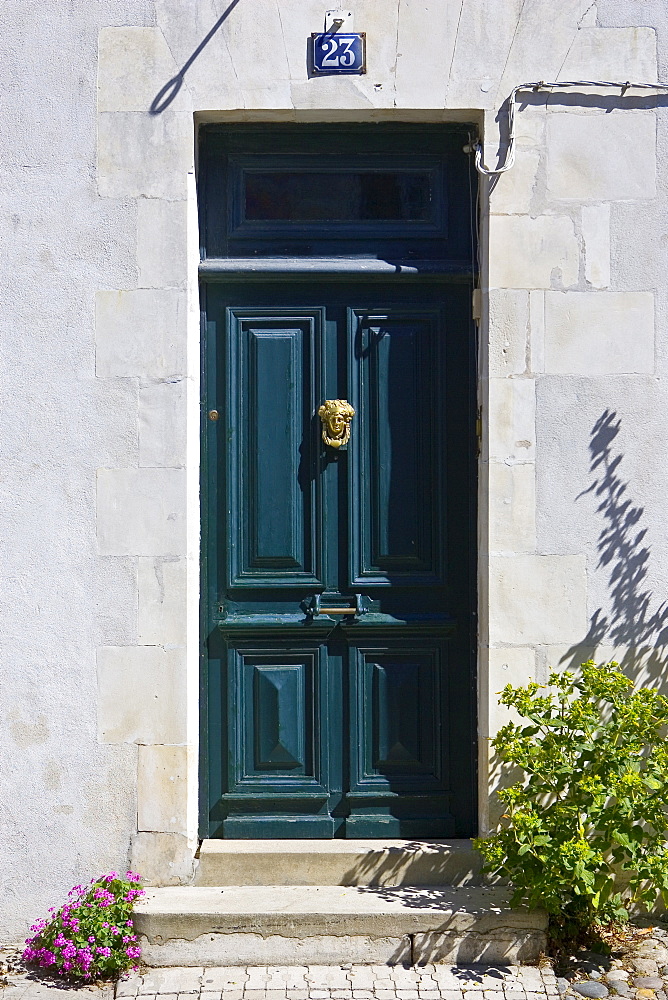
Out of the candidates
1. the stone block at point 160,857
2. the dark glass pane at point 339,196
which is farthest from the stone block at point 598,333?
the stone block at point 160,857

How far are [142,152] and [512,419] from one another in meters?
1.89

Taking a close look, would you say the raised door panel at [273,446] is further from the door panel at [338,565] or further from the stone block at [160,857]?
the stone block at [160,857]

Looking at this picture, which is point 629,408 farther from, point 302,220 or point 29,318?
point 29,318

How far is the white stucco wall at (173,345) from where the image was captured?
400cm

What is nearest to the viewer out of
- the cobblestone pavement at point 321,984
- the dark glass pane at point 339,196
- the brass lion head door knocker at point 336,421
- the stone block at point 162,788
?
the cobblestone pavement at point 321,984

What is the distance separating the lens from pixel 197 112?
159 inches

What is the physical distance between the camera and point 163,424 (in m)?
4.03

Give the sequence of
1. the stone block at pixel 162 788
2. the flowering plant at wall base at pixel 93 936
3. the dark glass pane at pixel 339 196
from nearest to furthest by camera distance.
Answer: the flowering plant at wall base at pixel 93 936
the stone block at pixel 162 788
the dark glass pane at pixel 339 196

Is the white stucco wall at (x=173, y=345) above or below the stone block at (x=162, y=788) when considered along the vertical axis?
above

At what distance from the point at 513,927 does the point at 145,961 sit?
1.41 metres

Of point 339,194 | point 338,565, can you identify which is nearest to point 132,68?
point 339,194

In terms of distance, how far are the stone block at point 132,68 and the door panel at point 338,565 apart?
2.73ft

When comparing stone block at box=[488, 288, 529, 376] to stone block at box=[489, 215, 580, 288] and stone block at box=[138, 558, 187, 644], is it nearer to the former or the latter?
stone block at box=[489, 215, 580, 288]

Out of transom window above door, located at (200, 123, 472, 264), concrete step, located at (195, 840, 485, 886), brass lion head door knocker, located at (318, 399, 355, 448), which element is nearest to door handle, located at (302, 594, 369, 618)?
brass lion head door knocker, located at (318, 399, 355, 448)
